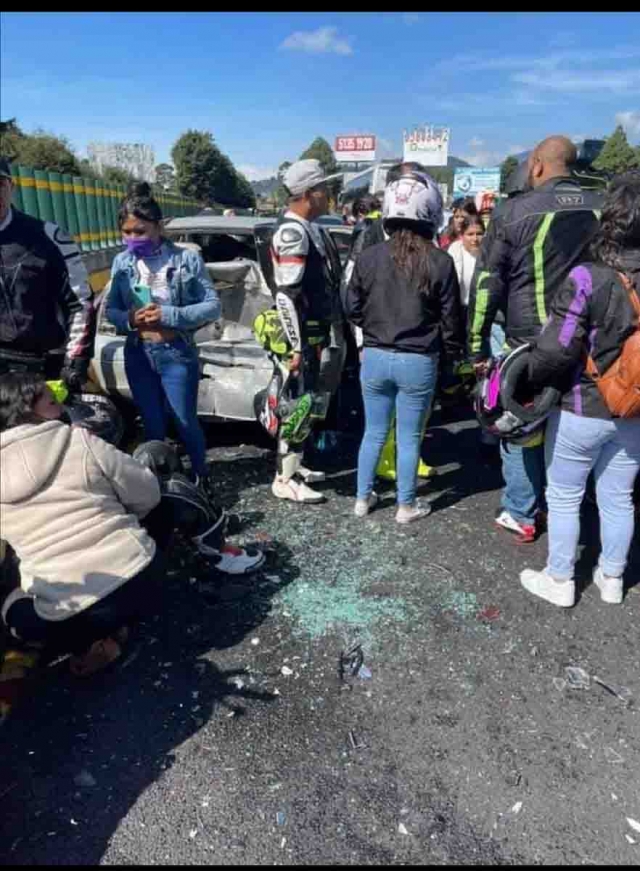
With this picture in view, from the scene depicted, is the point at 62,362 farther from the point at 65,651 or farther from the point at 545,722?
the point at 545,722

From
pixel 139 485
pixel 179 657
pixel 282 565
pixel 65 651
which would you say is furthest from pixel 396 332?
pixel 65 651

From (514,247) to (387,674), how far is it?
Result: 7.27ft

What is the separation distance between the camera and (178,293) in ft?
12.3

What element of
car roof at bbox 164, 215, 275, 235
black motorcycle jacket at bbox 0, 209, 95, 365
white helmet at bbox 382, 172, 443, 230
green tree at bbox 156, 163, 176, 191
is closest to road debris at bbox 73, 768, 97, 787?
black motorcycle jacket at bbox 0, 209, 95, 365

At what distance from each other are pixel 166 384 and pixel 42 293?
84 cm

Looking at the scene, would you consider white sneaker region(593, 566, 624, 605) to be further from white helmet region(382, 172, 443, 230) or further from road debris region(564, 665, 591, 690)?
white helmet region(382, 172, 443, 230)

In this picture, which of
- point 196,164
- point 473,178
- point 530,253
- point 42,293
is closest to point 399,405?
point 530,253

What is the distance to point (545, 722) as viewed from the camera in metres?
2.51

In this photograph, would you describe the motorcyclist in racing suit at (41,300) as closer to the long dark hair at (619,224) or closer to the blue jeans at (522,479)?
the blue jeans at (522,479)

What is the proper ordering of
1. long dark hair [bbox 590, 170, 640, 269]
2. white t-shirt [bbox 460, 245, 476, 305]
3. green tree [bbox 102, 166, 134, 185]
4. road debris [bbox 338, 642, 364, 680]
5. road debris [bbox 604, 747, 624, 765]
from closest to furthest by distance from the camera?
1. road debris [bbox 604, 747, 624, 765]
2. long dark hair [bbox 590, 170, 640, 269]
3. road debris [bbox 338, 642, 364, 680]
4. white t-shirt [bbox 460, 245, 476, 305]
5. green tree [bbox 102, 166, 134, 185]

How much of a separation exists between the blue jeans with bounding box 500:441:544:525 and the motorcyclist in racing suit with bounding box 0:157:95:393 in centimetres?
248

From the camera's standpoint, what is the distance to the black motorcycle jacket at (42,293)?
3.29 meters

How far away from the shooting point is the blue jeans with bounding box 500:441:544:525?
371 cm

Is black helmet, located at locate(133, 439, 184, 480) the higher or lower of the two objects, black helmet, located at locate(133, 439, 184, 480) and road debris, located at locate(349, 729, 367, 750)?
the higher
